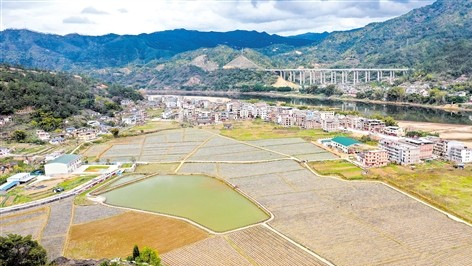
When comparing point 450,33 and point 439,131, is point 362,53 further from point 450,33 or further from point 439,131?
point 439,131

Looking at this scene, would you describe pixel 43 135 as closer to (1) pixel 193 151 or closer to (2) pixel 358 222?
(1) pixel 193 151

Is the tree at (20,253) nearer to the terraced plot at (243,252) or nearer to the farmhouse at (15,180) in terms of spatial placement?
the terraced plot at (243,252)

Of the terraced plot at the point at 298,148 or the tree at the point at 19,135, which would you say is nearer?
the terraced plot at the point at 298,148

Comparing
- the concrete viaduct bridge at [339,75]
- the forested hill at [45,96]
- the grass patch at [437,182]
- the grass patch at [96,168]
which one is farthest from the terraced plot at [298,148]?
the concrete viaduct bridge at [339,75]

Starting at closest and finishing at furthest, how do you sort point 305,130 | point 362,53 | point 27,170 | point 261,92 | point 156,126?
point 27,170
point 305,130
point 156,126
point 261,92
point 362,53

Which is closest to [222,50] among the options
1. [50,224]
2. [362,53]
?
[362,53]

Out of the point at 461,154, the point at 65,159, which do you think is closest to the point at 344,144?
the point at 461,154

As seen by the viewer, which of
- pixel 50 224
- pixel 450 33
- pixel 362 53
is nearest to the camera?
pixel 50 224
